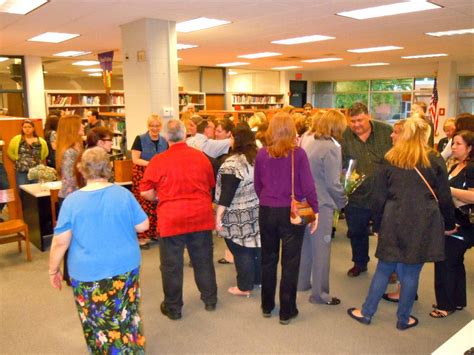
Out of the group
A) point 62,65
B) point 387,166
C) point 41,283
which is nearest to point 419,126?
point 387,166

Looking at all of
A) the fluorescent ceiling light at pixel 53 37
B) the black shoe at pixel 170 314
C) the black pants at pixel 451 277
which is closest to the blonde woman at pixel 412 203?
the black pants at pixel 451 277

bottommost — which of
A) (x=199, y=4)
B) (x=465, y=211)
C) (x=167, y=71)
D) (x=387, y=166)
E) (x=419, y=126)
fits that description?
(x=465, y=211)

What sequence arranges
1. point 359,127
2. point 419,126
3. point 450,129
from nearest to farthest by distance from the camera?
point 419,126 → point 359,127 → point 450,129

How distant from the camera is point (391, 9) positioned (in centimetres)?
535

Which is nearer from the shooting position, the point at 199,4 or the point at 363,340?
the point at 363,340

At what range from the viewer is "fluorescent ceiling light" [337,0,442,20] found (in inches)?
199

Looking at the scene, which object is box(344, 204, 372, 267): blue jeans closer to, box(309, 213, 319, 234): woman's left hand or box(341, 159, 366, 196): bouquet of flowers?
box(341, 159, 366, 196): bouquet of flowers

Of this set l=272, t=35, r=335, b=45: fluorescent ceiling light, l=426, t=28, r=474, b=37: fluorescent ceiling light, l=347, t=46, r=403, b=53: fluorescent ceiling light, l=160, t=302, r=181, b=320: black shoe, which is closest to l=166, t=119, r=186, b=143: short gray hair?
l=160, t=302, r=181, b=320: black shoe

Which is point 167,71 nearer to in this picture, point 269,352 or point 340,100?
point 269,352

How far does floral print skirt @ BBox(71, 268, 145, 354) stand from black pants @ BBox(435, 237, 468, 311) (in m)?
2.32

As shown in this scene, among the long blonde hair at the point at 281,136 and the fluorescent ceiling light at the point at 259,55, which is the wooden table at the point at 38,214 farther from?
the fluorescent ceiling light at the point at 259,55

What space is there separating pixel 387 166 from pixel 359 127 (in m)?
0.98

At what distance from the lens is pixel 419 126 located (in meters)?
2.81

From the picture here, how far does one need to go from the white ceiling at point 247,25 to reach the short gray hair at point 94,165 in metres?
3.04
